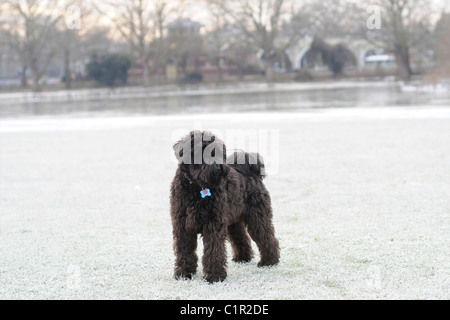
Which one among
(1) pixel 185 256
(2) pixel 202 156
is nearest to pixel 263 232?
(1) pixel 185 256

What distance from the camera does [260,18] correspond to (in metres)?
57.4

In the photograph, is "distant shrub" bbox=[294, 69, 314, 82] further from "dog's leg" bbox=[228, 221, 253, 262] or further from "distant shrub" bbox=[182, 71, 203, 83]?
"dog's leg" bbox=[228, 221, 253, 262]

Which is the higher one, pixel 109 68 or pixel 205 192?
pixel 109 68

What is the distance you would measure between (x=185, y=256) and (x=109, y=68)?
5757cm

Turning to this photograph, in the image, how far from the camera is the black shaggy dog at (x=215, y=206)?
4.06 meters

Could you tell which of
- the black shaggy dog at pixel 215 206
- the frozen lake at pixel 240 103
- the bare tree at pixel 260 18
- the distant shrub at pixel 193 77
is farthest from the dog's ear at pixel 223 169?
the distant shrub at pixel 193 77

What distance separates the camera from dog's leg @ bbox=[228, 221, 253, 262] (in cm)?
500

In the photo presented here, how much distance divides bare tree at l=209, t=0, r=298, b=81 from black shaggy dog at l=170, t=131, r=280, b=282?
172 feet

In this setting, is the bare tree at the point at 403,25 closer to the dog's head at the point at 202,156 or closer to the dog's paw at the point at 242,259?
the dog's paw at the point at 242,259

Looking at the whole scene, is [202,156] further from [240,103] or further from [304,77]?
[304,77]

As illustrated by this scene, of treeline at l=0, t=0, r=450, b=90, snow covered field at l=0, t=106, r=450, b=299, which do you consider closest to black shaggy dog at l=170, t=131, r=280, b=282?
snow covered field at l=0, t=106, r=450, b=299

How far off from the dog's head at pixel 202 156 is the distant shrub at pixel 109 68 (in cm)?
5729
